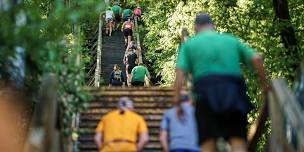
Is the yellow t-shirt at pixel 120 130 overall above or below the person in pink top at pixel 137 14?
below

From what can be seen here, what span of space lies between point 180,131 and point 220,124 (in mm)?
1479

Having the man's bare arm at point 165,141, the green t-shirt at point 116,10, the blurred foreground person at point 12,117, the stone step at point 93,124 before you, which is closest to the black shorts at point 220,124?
the man's bare arm at point 165,141

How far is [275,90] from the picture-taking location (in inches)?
283

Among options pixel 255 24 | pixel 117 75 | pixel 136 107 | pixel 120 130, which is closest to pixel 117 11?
pixel 117 75

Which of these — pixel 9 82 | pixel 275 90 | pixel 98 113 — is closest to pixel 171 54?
pixel 98 113

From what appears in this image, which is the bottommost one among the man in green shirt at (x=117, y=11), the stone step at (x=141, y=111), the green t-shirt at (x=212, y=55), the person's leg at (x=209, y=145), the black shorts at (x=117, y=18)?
the person's leg at (x=209, y=145)

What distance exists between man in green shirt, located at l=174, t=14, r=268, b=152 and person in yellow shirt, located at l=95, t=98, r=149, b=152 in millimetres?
1312

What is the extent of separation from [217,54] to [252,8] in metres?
9.80

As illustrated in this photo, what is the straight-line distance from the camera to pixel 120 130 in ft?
25.5

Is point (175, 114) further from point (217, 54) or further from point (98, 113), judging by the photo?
point (98, 113)

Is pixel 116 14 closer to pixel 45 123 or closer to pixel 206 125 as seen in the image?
pixel 45 123

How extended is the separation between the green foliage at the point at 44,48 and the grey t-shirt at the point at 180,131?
1.34 metres

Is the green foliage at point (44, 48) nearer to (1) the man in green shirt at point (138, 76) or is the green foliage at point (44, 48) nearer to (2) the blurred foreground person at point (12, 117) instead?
(2) the blurred foreground person at point (12, 117)

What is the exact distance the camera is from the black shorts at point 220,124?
20.1 ft
